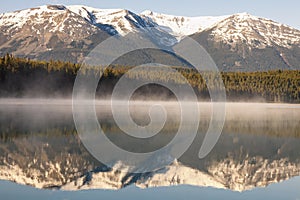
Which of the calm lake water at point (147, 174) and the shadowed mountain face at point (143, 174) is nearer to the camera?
the calm lake water at point (147, 174)

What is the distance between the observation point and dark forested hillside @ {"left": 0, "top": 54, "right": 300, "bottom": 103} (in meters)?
103

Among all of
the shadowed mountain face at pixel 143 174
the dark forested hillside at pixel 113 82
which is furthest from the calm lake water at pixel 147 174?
the dark forested hillside at pixel 113 82

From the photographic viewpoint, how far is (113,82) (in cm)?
13000

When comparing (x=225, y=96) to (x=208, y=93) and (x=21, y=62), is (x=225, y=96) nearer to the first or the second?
(x=208, y=93)

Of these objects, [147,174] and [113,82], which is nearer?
[147,174]

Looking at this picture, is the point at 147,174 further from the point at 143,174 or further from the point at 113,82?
the point at 113,82

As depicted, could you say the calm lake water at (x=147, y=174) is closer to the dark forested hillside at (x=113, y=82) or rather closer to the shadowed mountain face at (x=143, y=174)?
the shadowed mountain face at (x=143, y=174)

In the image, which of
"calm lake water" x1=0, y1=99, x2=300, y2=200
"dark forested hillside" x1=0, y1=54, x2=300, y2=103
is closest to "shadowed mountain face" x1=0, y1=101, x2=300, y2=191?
"calm lake water" x1=0, y1=99, x2=300, y2=200

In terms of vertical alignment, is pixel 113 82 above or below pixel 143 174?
above

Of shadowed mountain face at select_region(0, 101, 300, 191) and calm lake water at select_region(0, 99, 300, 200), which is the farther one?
shadowed mountain face at select_region(0, 101, 300, 191)

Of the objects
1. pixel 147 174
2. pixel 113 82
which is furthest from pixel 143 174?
pixel 113 82

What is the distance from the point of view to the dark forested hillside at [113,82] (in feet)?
338

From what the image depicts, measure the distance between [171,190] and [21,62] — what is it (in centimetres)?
9912

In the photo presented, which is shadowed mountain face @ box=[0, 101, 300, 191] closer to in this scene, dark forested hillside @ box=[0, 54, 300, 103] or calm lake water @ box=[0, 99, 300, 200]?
calm lake water @ box=[0, 99, 300, 200]
